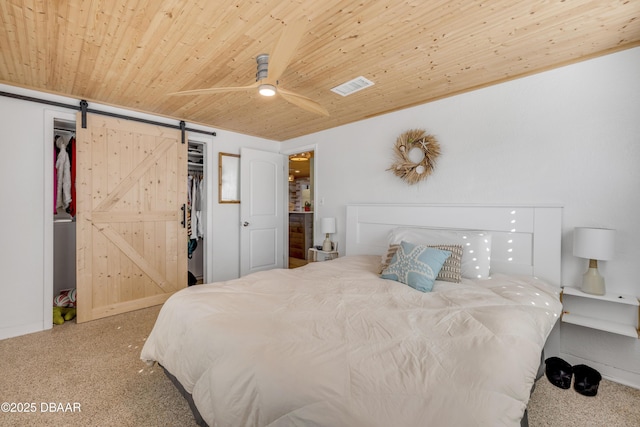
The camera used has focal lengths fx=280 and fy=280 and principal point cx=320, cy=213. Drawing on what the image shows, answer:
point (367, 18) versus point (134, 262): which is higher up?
point (367, 18)

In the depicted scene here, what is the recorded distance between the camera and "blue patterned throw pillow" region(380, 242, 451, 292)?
6.72ft

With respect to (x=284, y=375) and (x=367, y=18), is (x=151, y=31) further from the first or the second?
(x=284, y=375)

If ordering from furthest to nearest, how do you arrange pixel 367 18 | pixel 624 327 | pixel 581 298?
1. pixel 581 298
2. pixel 624 327
3. pixel 367 18

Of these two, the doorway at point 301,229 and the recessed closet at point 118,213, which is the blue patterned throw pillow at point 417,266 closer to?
the recessed closet at point 118,213

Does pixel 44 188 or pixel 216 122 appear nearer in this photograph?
pixel 44 188

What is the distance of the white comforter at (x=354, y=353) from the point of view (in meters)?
0.88

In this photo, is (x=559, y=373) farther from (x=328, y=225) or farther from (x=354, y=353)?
(x=328, y=225)

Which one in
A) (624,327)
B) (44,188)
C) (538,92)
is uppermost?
(538,92)

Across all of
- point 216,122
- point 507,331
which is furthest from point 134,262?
point 507,331

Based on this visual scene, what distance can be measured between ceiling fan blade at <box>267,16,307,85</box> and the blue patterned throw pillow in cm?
168

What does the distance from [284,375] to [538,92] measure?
2.91m

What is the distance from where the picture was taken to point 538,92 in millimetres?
2389

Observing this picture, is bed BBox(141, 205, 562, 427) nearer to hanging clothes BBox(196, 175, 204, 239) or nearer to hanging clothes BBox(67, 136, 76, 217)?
hanging clothes BBox(67, 136, 76, 217)

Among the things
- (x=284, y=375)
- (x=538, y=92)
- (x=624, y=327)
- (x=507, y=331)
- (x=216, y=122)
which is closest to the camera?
(x=284, y=375)
